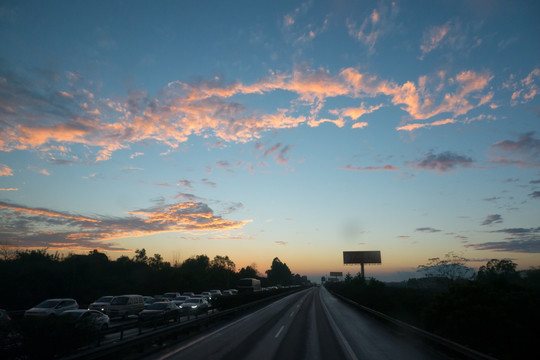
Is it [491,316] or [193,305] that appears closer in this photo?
[491,316]

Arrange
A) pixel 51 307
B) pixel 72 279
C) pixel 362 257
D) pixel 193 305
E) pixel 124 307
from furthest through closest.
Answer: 1. pixel 362 257
2. pixel 72 279
3. pixel 193 305
4. pixel 124 307
5. pixel 51 307

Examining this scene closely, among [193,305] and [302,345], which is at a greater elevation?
[302,345]

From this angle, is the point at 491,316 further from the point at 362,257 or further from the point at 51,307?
the point at 362,257

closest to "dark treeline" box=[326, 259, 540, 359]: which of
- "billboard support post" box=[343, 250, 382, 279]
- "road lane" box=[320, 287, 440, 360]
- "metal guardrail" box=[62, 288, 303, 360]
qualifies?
"road lane" box=[320, 287, 440, 360]

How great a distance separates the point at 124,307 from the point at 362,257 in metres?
83.4

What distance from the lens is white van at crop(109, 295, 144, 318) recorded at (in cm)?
2341

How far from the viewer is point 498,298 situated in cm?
1098

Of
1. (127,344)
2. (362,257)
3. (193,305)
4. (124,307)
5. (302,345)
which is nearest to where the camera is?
(127,344)

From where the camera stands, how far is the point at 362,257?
313ft

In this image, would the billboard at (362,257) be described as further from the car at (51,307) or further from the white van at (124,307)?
the car at (51,307)

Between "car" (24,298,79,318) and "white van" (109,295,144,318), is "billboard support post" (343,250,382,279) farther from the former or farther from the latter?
"car" (24,298,79,318)

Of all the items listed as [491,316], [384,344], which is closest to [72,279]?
[384,344]

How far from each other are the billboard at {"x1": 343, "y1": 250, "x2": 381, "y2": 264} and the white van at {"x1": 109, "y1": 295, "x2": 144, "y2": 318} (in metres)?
79.9

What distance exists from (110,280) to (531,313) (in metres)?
81.6
